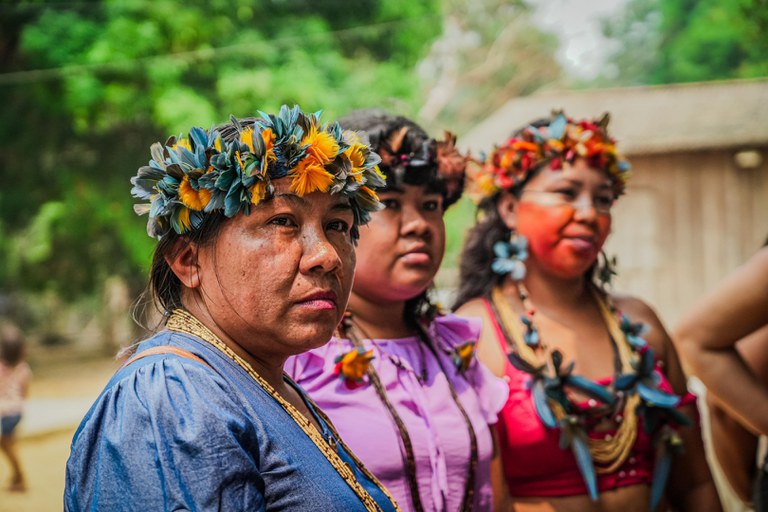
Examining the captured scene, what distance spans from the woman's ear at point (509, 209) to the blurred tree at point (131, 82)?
706 centimetres

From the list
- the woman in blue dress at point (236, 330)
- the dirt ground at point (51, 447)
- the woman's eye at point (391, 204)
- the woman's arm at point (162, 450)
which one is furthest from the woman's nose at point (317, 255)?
the dirt ground at point (51, 447)

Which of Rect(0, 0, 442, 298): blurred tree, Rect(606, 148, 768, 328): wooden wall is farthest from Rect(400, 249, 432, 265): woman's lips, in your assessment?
Rect(606, 148, 768, 328): wooden wall

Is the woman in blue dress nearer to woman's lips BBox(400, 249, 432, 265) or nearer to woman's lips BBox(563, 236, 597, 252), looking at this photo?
woman's lips BBox(400, 249, 432, 265)

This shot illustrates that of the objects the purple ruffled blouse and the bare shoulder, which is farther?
the bare shoulder

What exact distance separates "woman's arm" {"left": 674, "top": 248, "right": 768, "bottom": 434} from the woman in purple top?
90 cm

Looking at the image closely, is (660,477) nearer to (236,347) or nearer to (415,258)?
(415,258)

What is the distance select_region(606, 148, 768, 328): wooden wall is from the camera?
13.2 m

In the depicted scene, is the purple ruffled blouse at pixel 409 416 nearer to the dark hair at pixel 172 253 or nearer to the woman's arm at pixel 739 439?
the dark hair at pixel 172 253

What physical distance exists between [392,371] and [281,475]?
102 cm

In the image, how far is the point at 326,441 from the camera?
160cm

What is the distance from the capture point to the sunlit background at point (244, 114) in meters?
11.2

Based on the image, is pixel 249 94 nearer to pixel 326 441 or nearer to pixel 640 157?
pixel 640 157

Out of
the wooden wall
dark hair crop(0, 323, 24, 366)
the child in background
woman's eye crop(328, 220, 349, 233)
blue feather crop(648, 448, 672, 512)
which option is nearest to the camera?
woman's eye crop(328, 220, 349, 233)

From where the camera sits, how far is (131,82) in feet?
37.4
